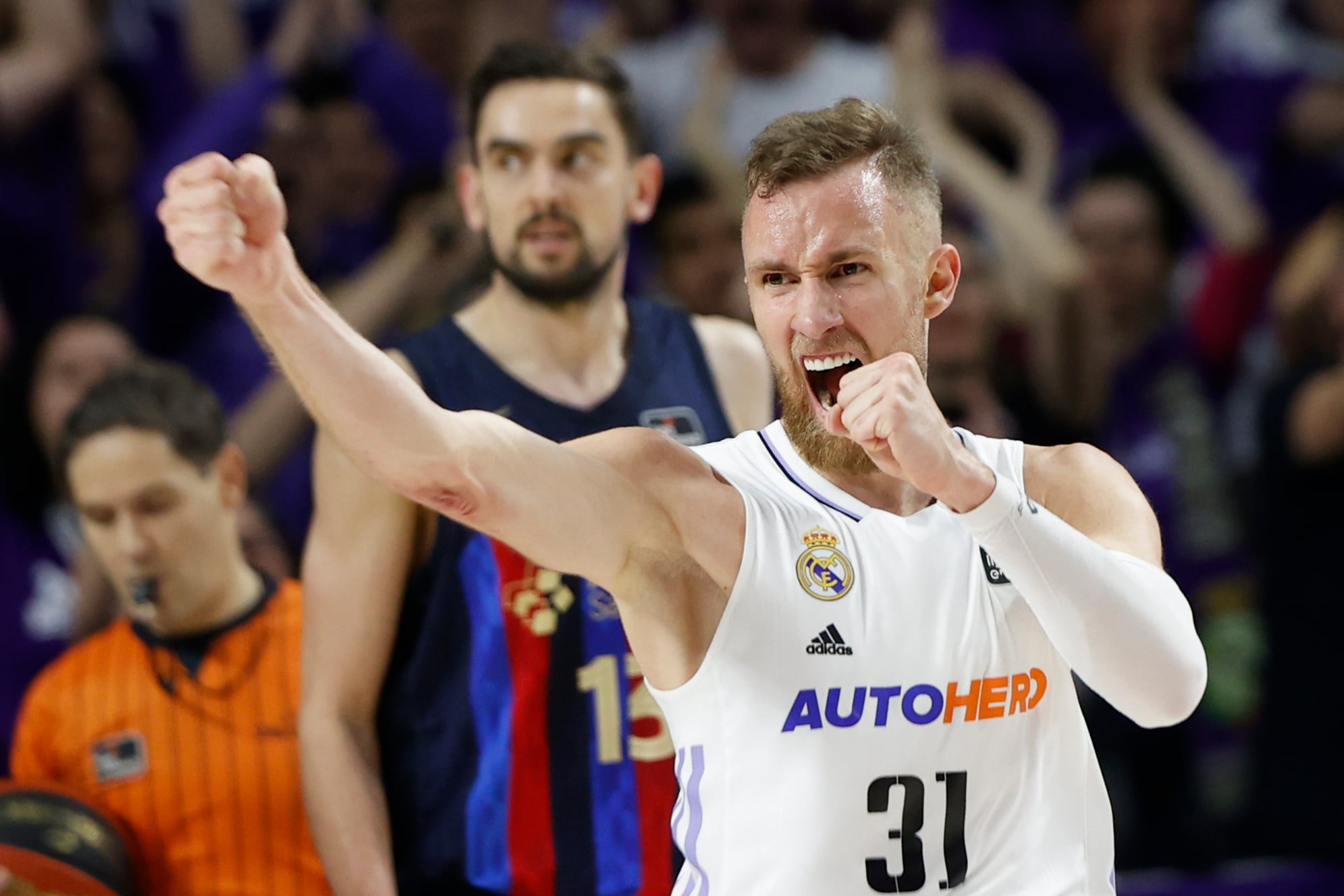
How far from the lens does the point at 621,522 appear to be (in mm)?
2822

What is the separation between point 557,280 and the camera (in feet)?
13.8

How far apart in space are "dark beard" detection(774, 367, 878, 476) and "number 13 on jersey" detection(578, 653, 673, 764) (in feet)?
3.26

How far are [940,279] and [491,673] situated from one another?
1492 mm

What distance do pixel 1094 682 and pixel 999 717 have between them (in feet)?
0.64

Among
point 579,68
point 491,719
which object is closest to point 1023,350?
point 579,68

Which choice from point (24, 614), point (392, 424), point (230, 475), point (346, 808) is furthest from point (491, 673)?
point (24, 614)

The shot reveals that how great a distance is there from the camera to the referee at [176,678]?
4.19 metres

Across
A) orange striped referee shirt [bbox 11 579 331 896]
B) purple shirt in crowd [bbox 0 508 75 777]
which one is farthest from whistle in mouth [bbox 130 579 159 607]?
purple shirt in crowd [bbox 0 508 75 777]

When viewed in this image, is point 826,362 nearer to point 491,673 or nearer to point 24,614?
point 491,673

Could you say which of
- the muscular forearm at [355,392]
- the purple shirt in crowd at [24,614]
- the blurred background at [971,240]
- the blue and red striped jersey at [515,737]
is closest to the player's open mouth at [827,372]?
the muscular forearm at [355,392]

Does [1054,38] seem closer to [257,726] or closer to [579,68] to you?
[579,68]

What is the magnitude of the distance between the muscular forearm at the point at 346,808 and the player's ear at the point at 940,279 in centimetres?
170

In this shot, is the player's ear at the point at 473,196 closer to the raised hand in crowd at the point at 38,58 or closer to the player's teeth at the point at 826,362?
the player's teeth at the point at 826,362

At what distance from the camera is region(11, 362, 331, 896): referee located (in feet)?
13.7
